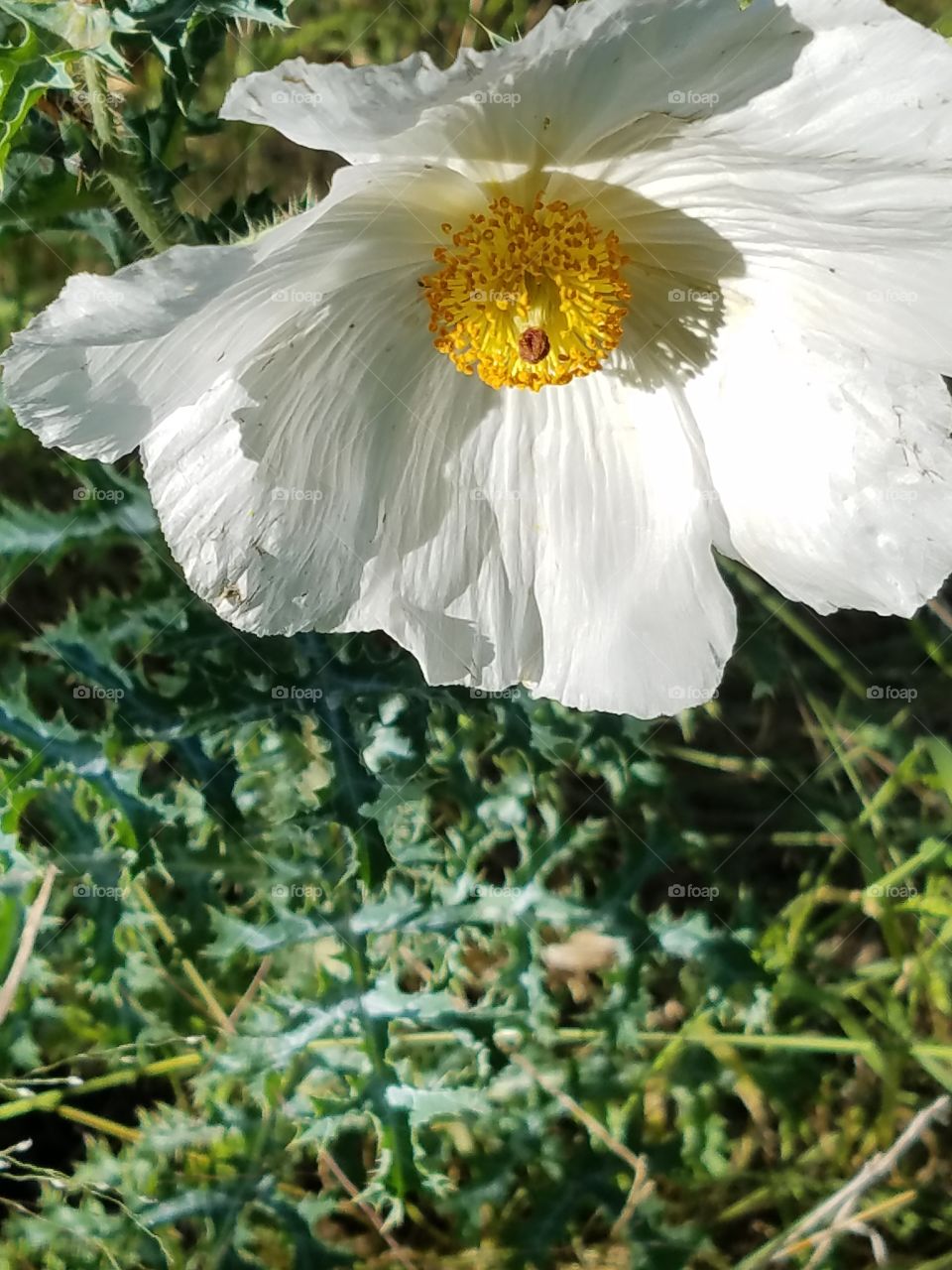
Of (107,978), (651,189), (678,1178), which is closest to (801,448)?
(651,189)

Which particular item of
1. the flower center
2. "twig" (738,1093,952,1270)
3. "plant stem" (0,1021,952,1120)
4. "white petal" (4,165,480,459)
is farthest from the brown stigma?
"twig" (738,1093,952,1270)

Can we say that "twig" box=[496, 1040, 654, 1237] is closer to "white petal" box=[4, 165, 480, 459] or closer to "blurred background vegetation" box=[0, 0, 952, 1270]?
"blurred background vegetation" box=[0, 0, 952, 1270]

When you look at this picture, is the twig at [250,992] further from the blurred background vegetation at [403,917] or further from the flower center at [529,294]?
the flower center at [529,294]

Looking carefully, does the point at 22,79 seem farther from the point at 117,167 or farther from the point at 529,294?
the point at 529,294

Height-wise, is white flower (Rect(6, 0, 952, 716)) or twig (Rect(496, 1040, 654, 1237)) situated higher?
white flower (Rect(6, 0, 952, 716))

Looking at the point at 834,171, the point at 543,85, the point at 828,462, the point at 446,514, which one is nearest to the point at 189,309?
the point at 543,85

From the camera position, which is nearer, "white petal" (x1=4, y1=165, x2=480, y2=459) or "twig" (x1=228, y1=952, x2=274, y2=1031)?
"white petal" (x1=4, y1=165, x2=480, y2=459)

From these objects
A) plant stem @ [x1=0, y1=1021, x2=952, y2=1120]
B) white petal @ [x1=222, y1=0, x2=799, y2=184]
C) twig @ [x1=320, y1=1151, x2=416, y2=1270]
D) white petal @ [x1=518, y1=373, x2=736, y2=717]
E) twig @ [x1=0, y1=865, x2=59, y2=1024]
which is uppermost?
Answer: white petal @ [x1=222, y1=0, x2=799, y2=184]

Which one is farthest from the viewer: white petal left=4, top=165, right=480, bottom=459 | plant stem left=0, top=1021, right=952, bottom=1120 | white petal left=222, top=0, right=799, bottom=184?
plant stem left=0, top=1021, right=952, bottom=1120
